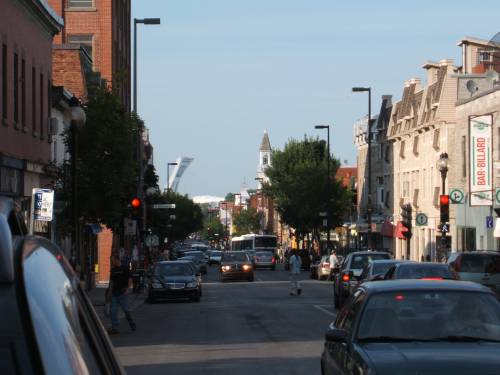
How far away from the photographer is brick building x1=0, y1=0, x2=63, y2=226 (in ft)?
98.8

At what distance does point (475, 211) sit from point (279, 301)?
24605mm

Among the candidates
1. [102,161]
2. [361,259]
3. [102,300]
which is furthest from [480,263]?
[102,300]

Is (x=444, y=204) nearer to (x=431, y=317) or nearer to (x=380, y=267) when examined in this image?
(x=380, y=267)

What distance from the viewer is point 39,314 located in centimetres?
242

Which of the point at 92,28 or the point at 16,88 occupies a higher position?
the point at 92,28

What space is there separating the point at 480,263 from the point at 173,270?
14.1 metres

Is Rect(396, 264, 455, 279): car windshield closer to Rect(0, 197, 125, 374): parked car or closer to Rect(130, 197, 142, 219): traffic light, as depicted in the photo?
Rect(130, 197, 142, 219): traffic light

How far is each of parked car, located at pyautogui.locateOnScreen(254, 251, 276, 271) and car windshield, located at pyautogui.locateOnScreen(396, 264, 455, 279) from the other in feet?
211

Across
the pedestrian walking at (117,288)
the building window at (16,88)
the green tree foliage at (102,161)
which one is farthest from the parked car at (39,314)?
the green tree foliage at (102,161)

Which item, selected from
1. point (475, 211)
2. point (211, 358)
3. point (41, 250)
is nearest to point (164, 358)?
point (211, 358)

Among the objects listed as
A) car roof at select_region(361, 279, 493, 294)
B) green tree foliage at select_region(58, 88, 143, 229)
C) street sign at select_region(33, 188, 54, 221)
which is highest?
green tree foliage at select_region(58, 88, 143, 229)

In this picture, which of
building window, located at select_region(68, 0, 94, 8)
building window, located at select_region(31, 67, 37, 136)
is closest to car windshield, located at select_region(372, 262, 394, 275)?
building window, located at select_region(31, 67, 37, 136)

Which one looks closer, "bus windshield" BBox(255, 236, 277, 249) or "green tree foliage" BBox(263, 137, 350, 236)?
"green tree foliage" BBox(263, 137, 350, 236)

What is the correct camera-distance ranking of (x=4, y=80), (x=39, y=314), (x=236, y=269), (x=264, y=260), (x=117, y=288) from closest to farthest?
(x=39, y=314), (x=117, y=288), (x=4, y=80), (x=236, y=269), (x=264, y=260)
